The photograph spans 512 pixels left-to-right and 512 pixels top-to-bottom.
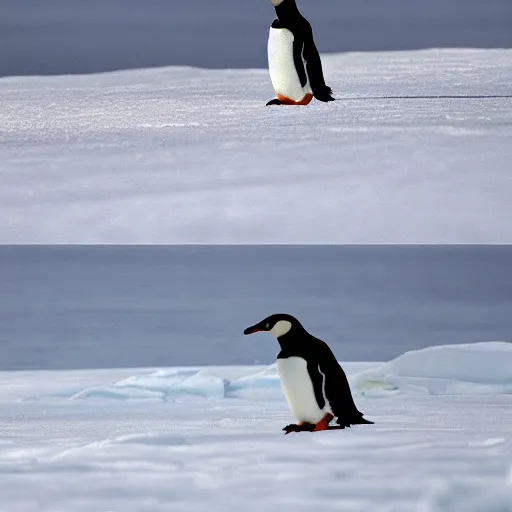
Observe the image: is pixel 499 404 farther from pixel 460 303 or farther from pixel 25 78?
pixel 25 78

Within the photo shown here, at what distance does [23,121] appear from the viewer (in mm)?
4812

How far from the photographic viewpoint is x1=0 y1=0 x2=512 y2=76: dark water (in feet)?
21.0

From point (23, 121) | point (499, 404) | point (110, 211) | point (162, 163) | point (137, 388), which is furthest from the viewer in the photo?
point (23, 121)

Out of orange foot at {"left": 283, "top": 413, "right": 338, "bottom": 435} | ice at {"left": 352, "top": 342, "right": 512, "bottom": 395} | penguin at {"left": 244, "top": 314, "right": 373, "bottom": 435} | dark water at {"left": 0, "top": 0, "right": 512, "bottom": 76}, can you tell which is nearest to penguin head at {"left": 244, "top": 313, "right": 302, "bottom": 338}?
penguin at {"left": 244, "top": 314, "right": 373, "bottom": 435}

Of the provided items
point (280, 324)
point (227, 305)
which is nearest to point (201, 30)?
point (227, 305)

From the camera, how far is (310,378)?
214 centimetres

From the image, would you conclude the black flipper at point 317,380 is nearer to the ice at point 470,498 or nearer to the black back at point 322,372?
the black back at point 322,372

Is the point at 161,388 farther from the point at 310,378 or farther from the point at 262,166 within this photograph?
the point at 262,166

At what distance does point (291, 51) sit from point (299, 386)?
2031 mm

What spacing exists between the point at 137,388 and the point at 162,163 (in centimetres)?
145

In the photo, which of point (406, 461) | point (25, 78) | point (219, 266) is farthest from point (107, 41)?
→ point (406, 461)

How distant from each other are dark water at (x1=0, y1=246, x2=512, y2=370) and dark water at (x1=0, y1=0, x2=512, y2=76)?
1074mm

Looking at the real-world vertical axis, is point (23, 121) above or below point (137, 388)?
above

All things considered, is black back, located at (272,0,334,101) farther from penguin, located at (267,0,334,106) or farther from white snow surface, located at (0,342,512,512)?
white snow surface, located at (0,342,512,512)
